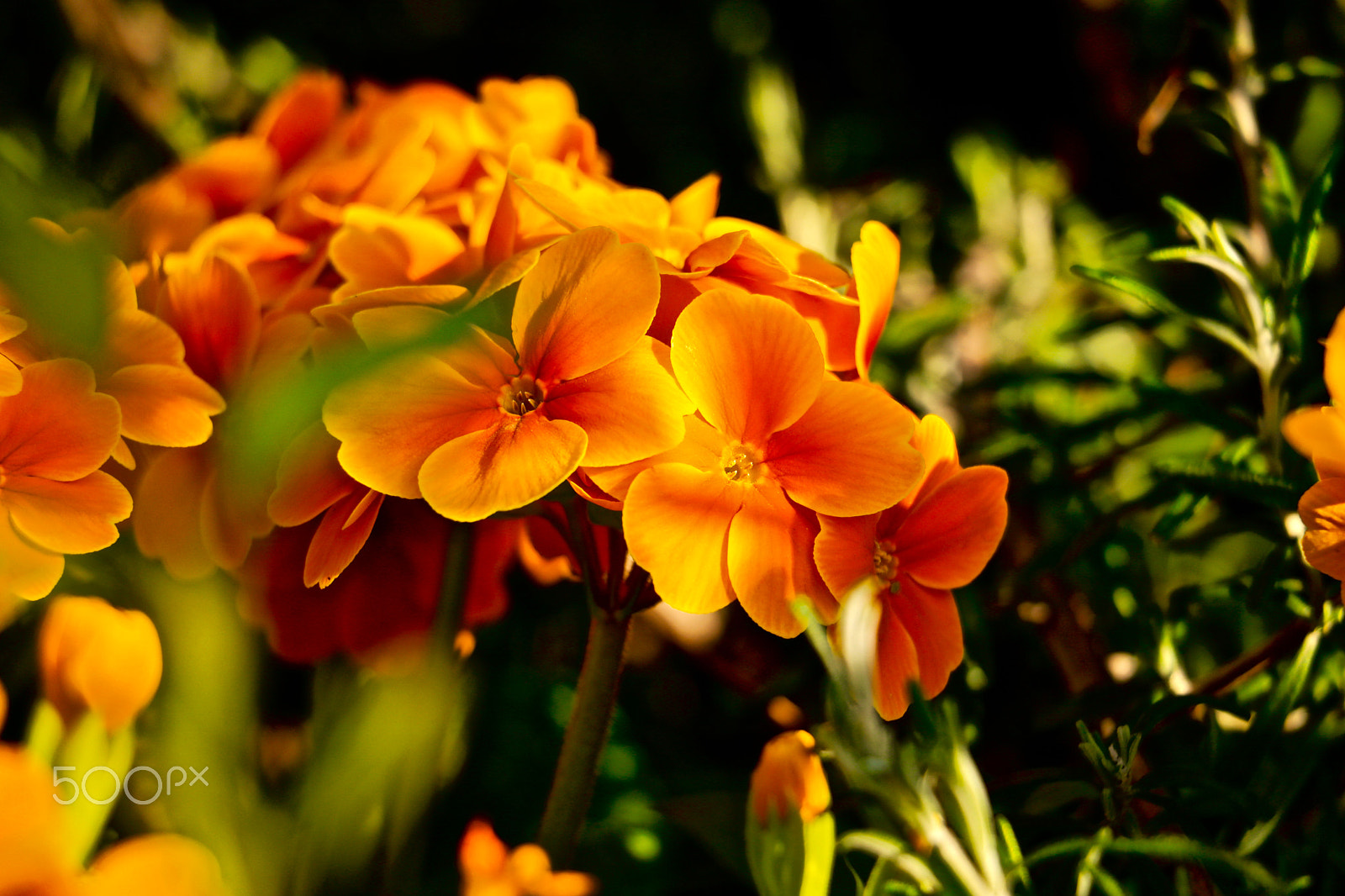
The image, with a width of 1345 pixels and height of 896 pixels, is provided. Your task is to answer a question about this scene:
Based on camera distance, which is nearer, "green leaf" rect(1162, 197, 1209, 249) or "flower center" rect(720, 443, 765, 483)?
"flower center" rect(720, 443, 765, 483)

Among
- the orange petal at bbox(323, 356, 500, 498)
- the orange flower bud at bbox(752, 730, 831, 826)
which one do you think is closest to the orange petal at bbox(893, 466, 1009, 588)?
the orange flower bud at bbox(752, 730, 831, 826)

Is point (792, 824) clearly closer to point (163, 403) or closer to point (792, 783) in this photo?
point (792, 783)

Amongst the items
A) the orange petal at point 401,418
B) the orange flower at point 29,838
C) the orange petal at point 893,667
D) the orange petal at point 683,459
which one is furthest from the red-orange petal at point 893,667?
the orange flower at point 29,838

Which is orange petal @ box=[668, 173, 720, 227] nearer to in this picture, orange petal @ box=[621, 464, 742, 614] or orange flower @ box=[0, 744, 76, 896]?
orange petal @ box=[621, 464, 742, 614]

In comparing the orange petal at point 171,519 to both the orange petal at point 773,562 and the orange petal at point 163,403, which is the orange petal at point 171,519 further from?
the orange petal at point 773,562

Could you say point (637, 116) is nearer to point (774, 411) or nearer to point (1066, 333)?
point (1066, 333)

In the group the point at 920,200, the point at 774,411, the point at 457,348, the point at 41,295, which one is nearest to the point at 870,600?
the point at 774,411
